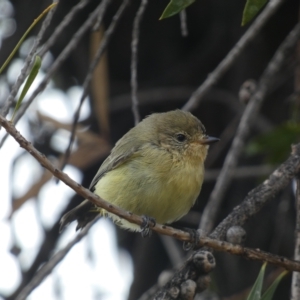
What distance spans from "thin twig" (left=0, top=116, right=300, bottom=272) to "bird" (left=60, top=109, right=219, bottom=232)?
67cm

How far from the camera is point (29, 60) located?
2.31 meters

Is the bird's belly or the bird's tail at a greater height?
the bird's belly

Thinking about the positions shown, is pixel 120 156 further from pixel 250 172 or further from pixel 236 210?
pixel 236 210

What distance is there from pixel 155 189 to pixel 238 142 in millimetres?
Answer: 454

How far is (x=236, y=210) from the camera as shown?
8.17 feet

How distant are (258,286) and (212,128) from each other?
7.46 feet

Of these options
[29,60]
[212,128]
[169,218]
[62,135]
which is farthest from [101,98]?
[29,60]

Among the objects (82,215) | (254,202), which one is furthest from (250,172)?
(254,202)

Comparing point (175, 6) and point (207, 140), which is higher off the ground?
point (175, 6)

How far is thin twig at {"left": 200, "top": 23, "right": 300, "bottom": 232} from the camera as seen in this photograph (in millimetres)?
2973

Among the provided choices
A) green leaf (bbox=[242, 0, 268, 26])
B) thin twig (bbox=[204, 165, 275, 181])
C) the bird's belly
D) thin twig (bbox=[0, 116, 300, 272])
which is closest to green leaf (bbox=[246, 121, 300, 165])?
thin twig (bbox=[204, 165, 275, 181])

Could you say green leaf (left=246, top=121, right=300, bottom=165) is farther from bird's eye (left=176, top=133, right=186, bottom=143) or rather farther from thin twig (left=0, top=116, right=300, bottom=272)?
thin twig (left=0, top=116, right=300, bottom=272)

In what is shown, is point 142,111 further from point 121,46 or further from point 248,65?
point 248,65

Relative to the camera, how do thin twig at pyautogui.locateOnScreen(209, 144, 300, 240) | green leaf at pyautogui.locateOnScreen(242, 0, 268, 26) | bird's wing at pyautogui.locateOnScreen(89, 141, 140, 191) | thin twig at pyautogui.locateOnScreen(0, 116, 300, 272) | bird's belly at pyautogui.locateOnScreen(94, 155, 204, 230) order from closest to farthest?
thin twig at pyautogui.locateOnScreen(0, 116, 300, 272) < green leaf at pyautogui.locateOnScreen(242, 0, 268, 26) < thin twig at pyautogui.locateOnScreen(209, 144, 300, 240) < bird's belly at pyautogui.locateOnScreen(94, 155, 204, 230) < bird's wing at pyautogui.locateOnScreen(89, 141, 140, 191)
